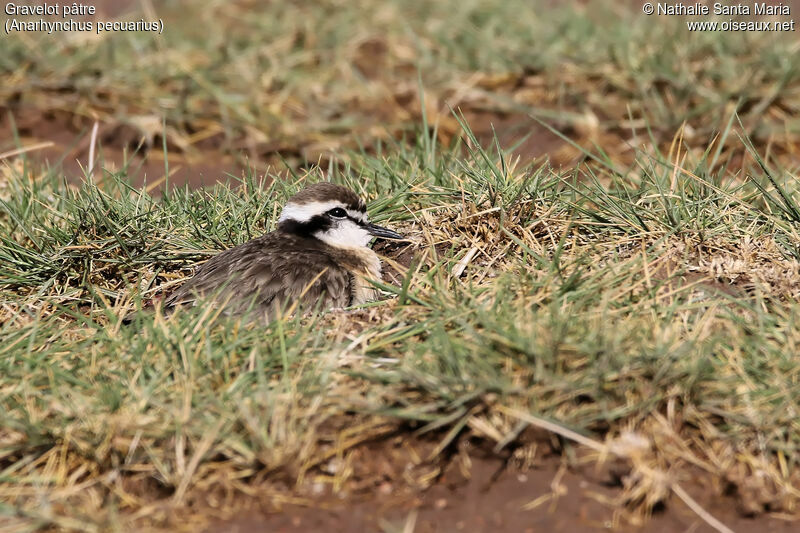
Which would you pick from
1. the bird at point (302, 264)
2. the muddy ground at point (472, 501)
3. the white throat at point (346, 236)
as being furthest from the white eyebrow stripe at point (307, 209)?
the muddy ground at point (472, 501)

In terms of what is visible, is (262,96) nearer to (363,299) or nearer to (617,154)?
(617,154)

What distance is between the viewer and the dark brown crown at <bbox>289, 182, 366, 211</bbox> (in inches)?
213

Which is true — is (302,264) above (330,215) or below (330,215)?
below

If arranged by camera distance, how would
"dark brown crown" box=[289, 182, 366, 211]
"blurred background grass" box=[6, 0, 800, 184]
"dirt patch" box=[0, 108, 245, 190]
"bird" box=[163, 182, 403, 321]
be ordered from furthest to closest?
"blurred background grass" box=[6, 0, 800, 184]
"dirt patch" box=[0, 108, 245, 190]
"dark brown crown" box=[289, 182, 366, 211]
"bird" box=[163, 182, 403, 321]

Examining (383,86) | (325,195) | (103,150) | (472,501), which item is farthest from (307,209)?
(383,86)

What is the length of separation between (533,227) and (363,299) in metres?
0.96

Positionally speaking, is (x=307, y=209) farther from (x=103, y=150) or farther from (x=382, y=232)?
(x=103, y=150)

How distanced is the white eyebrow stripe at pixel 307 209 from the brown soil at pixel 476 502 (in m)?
1.79

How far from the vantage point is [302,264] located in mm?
5168

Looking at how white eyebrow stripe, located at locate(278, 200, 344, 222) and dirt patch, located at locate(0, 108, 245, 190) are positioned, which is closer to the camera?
white eyebrow stripe, located at locate(278, 200, 344, 222)

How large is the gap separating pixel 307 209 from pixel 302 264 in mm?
381

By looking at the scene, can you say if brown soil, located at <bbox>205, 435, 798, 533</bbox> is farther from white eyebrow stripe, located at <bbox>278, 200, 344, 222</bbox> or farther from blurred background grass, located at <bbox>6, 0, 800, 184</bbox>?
blurred background grass, located at <bbox>6, 0, 800, 184</bbox>

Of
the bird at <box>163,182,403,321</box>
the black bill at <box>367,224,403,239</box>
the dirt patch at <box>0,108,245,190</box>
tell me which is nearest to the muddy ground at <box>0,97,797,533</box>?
the bird at <box>163,182,403,321</box>

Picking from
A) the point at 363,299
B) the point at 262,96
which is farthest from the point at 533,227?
the point at 262,96
